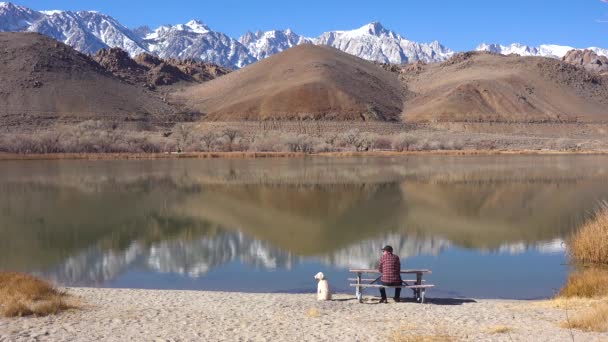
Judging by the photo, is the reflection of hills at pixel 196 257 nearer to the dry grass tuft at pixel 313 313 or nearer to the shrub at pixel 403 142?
the dry grass tuft at pixel 313 313

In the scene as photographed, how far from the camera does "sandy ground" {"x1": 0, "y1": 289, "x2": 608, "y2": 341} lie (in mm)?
10297

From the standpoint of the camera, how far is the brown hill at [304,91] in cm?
12950

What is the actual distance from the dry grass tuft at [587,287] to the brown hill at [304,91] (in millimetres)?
111989

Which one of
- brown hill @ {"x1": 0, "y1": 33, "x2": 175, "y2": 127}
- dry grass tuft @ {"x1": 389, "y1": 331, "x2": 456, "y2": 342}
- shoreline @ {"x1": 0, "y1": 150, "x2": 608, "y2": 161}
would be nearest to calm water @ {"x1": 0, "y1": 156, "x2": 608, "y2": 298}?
dry grass tuft @ {"x1": 389, "y1": 331, "x2": 456, "y2": 342}

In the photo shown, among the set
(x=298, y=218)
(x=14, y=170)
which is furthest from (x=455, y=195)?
(x=14, y=170)

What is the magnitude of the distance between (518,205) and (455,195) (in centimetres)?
484

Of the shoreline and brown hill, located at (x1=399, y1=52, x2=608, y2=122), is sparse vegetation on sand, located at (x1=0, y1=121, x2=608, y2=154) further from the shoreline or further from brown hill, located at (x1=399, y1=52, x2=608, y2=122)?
brown hill, located at (x1=399, y1=52, x2=608, y2=122)

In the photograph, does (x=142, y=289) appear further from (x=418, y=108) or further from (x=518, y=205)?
(x=418, y=108)

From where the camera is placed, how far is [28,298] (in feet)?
39.5

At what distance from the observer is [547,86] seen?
15562 centimetres

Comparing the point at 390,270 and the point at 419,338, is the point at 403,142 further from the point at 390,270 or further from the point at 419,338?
the point at 419,338

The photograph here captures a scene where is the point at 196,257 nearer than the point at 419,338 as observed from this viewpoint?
No

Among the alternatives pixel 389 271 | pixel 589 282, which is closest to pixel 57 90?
pixel 389 271

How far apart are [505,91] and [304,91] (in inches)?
1705
